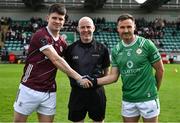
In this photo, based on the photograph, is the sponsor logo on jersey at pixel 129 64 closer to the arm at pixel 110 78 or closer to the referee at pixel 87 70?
the arm at pixel 110 78

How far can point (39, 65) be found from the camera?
565 centimetres

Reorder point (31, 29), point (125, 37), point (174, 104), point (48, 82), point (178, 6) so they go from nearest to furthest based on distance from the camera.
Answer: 1. point (125, 37)
2. point (48, 82)
3. point (174, 104)
4. point (31, 29)
5. point (178, 6)

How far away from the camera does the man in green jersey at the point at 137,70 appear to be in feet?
17.5

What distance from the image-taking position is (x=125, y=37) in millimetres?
5336

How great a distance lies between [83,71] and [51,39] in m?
0.64

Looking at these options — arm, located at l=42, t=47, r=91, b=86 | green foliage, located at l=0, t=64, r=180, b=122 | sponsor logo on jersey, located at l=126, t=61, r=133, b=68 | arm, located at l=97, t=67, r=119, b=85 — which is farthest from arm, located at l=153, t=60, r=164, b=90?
green foliage, located at l=0, t=64, r=180, b=122

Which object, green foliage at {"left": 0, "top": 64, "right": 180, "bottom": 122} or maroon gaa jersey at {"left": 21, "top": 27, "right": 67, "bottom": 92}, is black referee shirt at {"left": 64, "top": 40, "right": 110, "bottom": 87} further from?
green foliage at {"left": 0, "top": 64, "right": 180, "bottom": 122}

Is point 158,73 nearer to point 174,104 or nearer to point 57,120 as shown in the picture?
point 57,120

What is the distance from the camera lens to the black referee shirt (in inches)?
226

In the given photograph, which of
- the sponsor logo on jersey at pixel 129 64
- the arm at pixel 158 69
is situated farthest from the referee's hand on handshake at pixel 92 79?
the arm at pixel 158 69

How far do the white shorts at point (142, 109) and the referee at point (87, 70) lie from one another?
50 cm

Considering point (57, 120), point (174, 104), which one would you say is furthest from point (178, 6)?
point (57, 120)

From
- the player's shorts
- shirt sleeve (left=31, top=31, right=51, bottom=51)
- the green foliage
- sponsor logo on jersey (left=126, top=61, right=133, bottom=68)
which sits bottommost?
the green foliage

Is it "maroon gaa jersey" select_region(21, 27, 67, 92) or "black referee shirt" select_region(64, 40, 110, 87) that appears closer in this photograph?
"maroon gaa jersey" select_region(21, 27, 67, 92)
